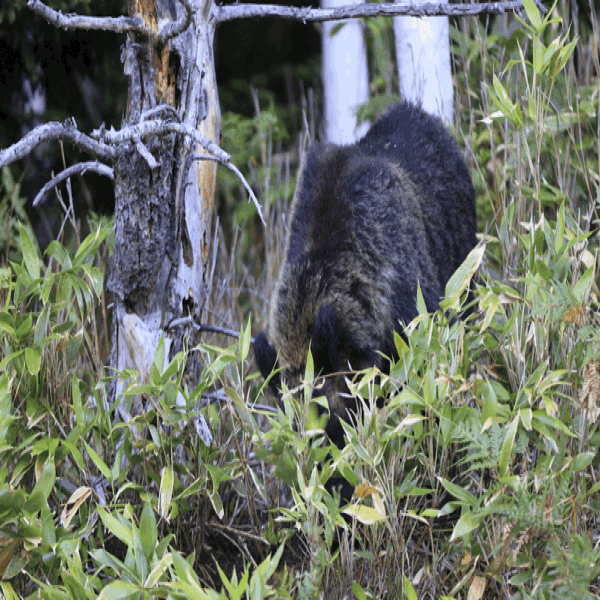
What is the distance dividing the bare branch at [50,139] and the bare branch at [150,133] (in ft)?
0.27

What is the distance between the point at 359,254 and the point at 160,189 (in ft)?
3.28

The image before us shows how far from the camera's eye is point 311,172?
3688 mm

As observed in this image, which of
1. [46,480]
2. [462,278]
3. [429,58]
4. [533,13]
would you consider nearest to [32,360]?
[46,480]

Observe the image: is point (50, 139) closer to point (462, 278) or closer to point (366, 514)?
point (462, 278)

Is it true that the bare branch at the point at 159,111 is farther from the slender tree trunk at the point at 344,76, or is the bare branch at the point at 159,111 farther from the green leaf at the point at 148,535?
the slender tree trunk at the point at 344,76

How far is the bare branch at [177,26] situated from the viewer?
7.95 feet

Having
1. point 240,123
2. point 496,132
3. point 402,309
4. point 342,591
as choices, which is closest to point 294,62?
point 240,123

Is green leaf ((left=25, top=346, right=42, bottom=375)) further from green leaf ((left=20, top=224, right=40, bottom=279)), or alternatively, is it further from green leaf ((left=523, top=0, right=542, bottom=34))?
green leaf ((left=523, top=0, right=542, bottom=34))

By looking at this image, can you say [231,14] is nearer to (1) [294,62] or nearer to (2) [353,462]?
(2) [353,462]

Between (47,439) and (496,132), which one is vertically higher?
(496,132)

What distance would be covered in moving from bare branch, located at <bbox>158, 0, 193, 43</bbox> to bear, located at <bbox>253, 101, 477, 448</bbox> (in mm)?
1148

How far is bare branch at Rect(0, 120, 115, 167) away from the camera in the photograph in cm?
237

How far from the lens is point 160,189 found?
2.85 m

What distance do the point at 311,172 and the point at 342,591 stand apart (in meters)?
2.17
